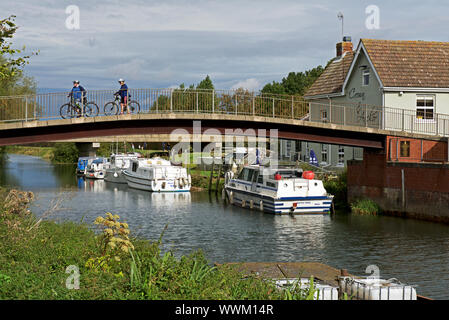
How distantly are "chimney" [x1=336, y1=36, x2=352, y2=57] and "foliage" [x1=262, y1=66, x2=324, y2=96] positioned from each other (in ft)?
187

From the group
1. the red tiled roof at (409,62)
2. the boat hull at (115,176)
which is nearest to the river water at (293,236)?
the red tiled roof at (409,62)

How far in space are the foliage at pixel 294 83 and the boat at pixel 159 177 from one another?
5853 centimetres

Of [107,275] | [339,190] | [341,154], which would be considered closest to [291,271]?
[107,275]

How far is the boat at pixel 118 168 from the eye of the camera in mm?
61766

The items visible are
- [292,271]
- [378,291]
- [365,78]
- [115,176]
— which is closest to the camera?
[378,291]

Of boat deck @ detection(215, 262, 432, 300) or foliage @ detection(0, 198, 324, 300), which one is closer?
foliage @ detection(0, 198, 324, 300)

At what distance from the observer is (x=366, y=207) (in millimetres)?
34562

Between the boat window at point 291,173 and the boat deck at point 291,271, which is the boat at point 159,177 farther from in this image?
the boat deck at point 291,271

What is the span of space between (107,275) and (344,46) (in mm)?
42975

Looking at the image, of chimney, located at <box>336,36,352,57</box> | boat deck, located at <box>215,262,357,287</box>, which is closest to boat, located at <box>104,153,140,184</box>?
chimney, located at <box>336,36,352,57</box>

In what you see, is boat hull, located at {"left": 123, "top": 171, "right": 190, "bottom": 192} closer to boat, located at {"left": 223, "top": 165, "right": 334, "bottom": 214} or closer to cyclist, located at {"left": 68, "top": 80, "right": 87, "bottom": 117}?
boat, located at {"left": 223, "top": 165, "right": 334, "bottom": 214}

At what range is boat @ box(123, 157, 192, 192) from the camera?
166 ft
